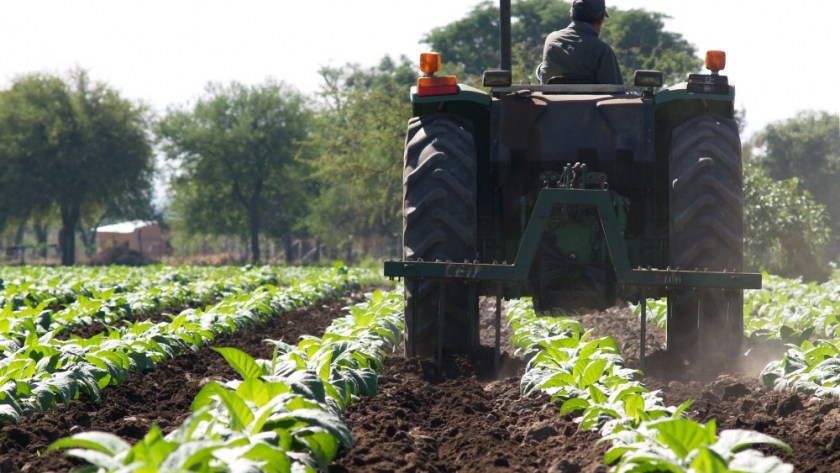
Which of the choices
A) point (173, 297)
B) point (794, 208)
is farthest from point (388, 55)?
point (173, 297)

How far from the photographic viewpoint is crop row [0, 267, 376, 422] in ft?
16.7

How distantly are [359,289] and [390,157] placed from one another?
11.1 m

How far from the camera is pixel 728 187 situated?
6344 mm

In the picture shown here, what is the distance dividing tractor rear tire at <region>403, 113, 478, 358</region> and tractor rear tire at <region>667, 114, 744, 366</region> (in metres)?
1.23

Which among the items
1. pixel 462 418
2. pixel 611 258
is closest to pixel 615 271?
pixel 611 258

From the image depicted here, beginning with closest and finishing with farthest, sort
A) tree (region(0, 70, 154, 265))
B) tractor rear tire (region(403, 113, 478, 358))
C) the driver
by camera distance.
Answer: tractor rear tire (region(403, 113, 478, 358)) < the driver < tree (region(0, 70, 154, 265))

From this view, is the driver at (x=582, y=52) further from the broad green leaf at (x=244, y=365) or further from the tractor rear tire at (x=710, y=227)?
the broad green leaf at (x=244, y=365)

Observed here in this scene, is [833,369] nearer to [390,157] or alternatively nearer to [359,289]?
[359,289]

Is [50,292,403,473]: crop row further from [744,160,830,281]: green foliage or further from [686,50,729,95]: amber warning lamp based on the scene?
[744,160,830,281]: green foliage

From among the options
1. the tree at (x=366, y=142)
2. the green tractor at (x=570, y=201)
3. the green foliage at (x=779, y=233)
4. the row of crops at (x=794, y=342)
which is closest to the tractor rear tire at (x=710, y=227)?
the green tractor at (x=570, y=201)

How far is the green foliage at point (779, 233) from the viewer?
26.5 m

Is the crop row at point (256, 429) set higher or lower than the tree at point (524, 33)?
lower

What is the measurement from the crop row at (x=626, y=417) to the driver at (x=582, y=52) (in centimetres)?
173

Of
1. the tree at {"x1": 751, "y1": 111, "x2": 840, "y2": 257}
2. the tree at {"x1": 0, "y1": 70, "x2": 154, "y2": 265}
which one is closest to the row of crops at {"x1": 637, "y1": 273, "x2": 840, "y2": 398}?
the tree at {"x1": 0, "y1": 70, "x2": 154, "y2": 265}
